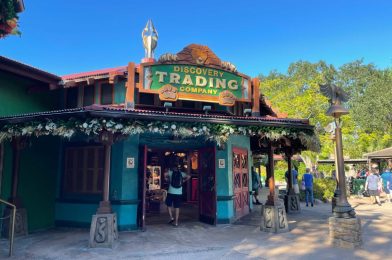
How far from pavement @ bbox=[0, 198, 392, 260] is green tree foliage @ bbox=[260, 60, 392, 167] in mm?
15601

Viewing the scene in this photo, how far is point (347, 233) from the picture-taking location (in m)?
6.52

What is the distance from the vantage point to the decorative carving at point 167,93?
867 cm

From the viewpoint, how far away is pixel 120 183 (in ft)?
27.9

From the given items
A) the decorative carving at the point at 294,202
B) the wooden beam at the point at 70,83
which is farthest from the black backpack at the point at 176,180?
the decorative carving at the point at 294,202

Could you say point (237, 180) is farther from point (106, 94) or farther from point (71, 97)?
point (71, 97)

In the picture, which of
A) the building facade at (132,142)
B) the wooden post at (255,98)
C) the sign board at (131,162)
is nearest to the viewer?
the building facade at (132,142)

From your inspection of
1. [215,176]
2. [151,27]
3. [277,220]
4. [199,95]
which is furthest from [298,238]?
[151,27]

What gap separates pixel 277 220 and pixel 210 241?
6.48 ft

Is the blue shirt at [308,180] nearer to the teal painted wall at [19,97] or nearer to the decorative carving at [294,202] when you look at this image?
the decorative carving at [294,202]

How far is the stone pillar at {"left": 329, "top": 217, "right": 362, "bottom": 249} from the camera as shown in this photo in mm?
6484

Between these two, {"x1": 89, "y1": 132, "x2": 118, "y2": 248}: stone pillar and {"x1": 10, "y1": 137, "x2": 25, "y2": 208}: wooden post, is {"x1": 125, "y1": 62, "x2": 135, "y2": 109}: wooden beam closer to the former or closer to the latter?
{"x1": 89, "y1": 132, "x2": 118, "y2": 248}: stone pillar

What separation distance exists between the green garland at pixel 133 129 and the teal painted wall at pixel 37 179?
152cm

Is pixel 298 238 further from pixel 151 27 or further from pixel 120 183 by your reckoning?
pixel 151 27

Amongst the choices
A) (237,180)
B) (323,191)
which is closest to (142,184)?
(237,180)
